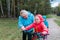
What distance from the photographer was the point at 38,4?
45.3 m

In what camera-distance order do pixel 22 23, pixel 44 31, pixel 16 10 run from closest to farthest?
pixel 44 31, pixel 22 23, pixel 16 10

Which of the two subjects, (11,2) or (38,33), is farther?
(11,2)

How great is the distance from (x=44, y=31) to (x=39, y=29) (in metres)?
0.32

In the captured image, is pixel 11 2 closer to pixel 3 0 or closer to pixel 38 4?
pixel 3 0

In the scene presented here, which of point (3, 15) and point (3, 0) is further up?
point (3, 0)

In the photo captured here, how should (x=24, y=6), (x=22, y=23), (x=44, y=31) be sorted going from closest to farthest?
(x=44, y=31), (x=22, y=23), (x=24, y=6)

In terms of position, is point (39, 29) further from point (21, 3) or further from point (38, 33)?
point (21, 3)

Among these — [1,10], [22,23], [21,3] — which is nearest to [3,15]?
[1,10]

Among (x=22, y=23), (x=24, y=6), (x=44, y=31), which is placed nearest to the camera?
(x=44, y=31)

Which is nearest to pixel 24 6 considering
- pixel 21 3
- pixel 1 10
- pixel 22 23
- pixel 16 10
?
pixel 21 3

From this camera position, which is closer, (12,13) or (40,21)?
(40,21)

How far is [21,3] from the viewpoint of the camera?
138ft

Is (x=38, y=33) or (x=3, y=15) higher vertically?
(x=38, y=33)

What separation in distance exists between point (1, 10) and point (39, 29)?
41.2 metres
